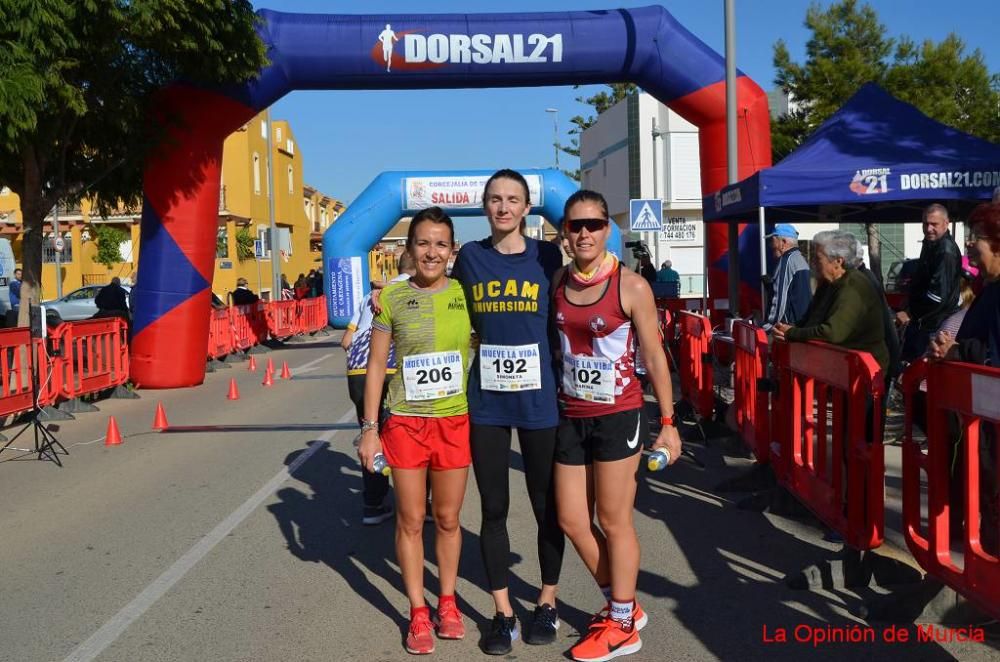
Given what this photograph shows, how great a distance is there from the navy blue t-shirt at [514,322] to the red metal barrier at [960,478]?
1547 millimetres

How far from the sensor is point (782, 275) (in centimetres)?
959

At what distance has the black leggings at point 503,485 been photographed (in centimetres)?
430

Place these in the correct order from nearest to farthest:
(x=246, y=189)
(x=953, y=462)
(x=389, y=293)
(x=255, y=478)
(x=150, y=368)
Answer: (x=953, y=462), (x=389, y=293), (x=255, y=478), (x=150, y=368), (x=246, y=189)

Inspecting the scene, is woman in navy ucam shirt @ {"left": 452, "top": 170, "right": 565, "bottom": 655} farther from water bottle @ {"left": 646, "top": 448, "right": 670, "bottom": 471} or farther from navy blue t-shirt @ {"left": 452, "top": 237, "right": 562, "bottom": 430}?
water bottle @ {"left": 646, "top": 448, "right": 670, "bottom": 471}

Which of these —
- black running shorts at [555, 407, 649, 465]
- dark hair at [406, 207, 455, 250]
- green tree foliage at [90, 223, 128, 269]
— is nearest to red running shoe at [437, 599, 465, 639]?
black running shorts at [555, 407, 649, 465]

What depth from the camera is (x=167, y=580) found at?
5.46 meters

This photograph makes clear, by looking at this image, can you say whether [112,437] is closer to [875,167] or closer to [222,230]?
[875,167]

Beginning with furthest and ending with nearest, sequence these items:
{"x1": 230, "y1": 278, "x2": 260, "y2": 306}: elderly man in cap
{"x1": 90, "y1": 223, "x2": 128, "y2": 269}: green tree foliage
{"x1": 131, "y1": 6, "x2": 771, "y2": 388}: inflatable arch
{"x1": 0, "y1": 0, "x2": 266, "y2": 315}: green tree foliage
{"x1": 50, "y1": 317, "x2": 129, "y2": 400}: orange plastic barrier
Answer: {"x1": 90, "y1": 223, "x2": 128, "y2": 269}: green tree foliage
{"x1": 230, "y1": 278, "x2": 260, "y2": 306}: elderly man in cap
{"x1": 131, "y1": 6, "x2": 771, "y2": 388}: inflatable arch
{"x1": 50, "y1": 317, "x2": 129, "y2": 400}: orange plastic barrier
{"x1": 0, "y1": 0, "x2": 266, "y2": 315}: green tree foliage

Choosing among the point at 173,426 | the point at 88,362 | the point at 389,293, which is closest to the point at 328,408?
the point at 173,426

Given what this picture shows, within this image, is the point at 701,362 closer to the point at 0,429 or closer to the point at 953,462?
the point at 953,462

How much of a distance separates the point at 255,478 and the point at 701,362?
4.30 meters

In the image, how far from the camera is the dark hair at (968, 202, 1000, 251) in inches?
170

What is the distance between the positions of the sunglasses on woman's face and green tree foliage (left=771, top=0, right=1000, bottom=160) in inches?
1120

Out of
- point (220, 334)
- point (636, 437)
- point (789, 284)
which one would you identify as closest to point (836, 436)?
point (636, 437)
